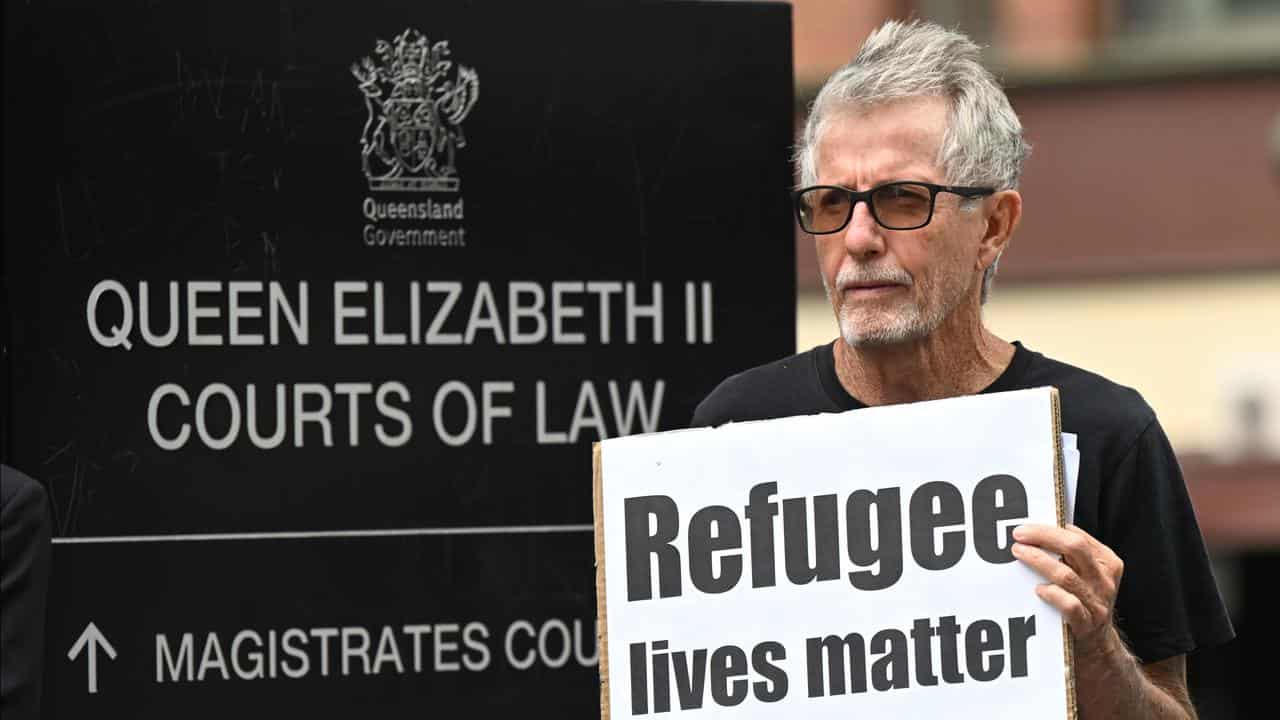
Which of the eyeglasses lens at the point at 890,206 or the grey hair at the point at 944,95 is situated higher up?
the grey hair at the point at 944,95

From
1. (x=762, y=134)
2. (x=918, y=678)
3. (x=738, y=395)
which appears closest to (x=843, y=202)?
(x=738, y=395)

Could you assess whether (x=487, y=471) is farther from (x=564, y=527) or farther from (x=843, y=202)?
(x=843, y=202)

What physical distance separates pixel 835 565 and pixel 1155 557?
0.46 meters

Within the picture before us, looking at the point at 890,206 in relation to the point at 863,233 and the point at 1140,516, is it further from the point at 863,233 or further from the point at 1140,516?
the point at 1140,516

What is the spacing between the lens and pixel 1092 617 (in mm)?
2695

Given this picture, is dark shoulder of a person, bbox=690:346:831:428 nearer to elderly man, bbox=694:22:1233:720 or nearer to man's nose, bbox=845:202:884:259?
elderly man, bbox=694:22:1233:720

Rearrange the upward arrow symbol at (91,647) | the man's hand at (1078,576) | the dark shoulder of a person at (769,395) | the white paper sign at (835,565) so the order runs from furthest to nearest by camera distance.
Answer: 1. the upward arrow symbol at (91,647)
2. the dark shoulder of a person at (769,395)
3. the white paper sign at (835,565)
4. the man's hand at (1078,576)

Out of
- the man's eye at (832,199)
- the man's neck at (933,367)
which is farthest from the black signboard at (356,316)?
the man's eye at (832,199)

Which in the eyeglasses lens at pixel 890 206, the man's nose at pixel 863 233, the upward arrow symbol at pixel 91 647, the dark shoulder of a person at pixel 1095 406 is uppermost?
the eyeglasses lens at pixel 890 206

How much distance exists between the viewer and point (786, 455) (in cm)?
290

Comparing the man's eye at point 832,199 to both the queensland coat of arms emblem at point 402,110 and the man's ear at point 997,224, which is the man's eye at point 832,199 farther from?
the queensland coat of arms emblem at point 402,110

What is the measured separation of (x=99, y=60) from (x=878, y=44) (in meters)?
1.42

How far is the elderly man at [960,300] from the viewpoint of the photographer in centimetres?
286

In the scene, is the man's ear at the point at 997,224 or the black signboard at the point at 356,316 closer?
the man's ear at the point at 997,224
